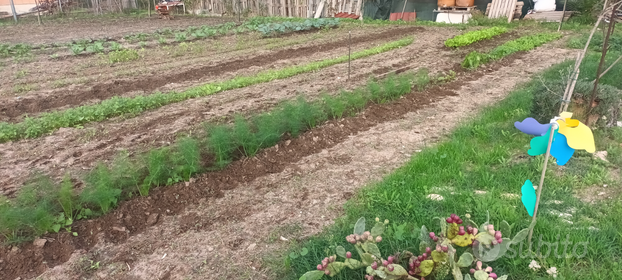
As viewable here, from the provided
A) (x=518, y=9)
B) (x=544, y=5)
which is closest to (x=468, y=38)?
(x=518, y=9)

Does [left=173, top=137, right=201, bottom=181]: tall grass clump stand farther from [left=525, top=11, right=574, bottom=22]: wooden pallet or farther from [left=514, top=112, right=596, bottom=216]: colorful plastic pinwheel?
[left=525, top=11, right=574, bottom=22]: wooden pallet

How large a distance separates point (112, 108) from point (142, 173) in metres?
3.23

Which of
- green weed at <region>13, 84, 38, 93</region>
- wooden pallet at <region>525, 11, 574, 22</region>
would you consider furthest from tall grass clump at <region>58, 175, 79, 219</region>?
wooden pallet at <region>525, 11, 574, 22</region>

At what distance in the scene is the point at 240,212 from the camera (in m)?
4.10

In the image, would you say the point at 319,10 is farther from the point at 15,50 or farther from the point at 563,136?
the point at 563,136

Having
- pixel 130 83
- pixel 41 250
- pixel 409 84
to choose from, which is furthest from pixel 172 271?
pixel 130 83

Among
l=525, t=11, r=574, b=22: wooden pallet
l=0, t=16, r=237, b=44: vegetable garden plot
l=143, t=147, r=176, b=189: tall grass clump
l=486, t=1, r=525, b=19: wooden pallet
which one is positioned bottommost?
l=143, t=147, r=176, b=189: tall grass clump

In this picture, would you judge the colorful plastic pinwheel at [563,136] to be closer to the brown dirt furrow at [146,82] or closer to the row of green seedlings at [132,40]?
the brown dirt furrow at [146,82]

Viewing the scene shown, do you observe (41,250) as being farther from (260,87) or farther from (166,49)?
(166,49)

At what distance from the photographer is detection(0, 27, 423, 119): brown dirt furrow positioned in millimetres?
7586

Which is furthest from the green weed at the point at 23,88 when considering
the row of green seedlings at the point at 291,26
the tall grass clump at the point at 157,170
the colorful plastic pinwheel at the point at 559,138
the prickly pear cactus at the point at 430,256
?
the colorful plastic pinwheel at the point at 559,138

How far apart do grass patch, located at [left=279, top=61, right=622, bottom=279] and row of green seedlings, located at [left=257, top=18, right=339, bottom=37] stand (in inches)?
451

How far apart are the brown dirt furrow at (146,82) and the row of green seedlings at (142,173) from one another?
364 cm

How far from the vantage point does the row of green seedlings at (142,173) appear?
12.1ft
